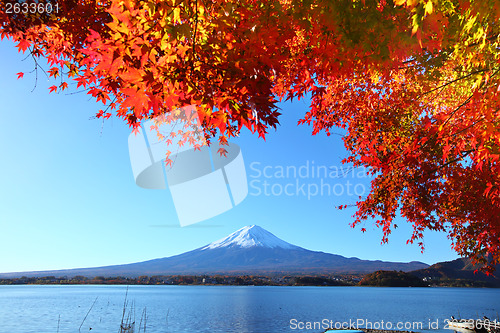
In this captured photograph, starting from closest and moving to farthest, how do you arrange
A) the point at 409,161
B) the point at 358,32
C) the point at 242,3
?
the point at 358,32 < the point at 242,3 < the point at 409,161

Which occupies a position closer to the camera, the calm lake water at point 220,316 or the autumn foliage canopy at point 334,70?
the autumn foliage canopy at point 334,70

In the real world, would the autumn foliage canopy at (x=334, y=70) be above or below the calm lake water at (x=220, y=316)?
above

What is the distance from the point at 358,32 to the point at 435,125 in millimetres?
4297

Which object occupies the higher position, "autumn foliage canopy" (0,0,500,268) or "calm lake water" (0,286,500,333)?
"autumn foliage canopy" (0,0,500,268)

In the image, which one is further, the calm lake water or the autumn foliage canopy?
the calm lake water

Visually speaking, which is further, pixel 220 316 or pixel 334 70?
pixel 220 316

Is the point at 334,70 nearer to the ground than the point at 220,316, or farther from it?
farther from it

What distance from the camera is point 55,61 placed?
21.8 feet

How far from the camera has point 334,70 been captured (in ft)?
17.4

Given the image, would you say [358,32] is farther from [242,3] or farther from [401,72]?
[401,72]

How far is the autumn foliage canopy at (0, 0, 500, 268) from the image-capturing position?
3484mm

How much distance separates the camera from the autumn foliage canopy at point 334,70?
3.48 metres

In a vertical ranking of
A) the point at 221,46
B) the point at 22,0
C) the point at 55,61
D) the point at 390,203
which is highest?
the point at 22,0

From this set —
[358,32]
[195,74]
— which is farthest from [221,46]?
[358,32]
